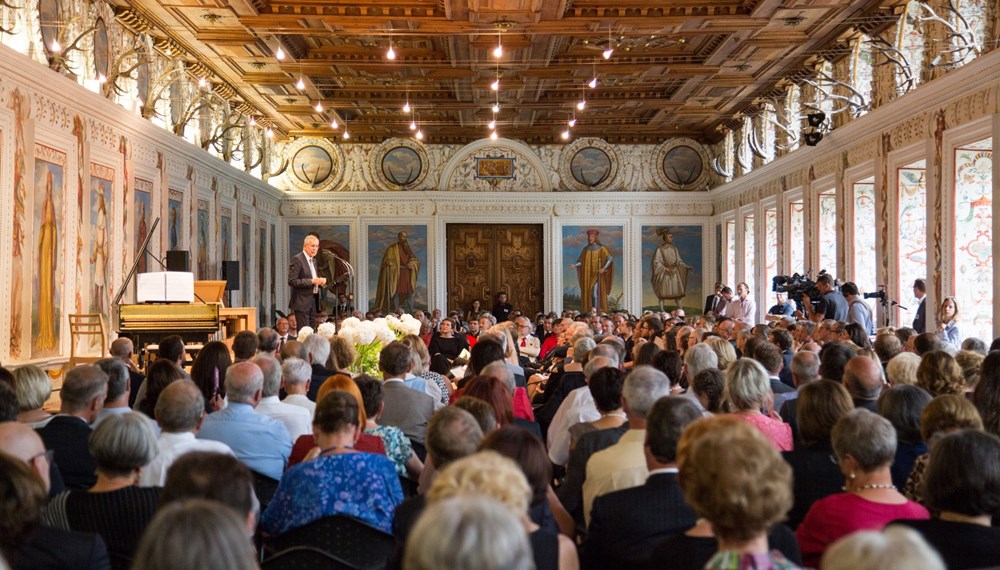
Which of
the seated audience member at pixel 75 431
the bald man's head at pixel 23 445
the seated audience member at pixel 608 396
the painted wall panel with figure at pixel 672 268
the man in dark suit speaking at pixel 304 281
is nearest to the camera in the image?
the bald man's head at pixel 23 445

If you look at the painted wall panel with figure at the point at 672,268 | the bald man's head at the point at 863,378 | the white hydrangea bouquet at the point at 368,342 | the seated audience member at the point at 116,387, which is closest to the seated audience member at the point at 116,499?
the seated audience member at the point at 116,387

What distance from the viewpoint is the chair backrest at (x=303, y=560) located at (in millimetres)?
3911

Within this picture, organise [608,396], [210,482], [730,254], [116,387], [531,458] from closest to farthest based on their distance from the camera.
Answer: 1. [210,482]
2. [531,458]
3. [608,396]
4. [116,387]
5. [730,254]

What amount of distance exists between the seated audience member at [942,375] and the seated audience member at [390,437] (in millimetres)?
3194

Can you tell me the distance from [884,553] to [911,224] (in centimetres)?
1606

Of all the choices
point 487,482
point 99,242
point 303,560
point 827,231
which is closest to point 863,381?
point 303,560

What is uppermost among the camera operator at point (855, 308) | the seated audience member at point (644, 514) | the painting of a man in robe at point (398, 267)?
the painting of a man in robe at point (398, 267)

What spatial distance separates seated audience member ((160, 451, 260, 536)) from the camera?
316 centimetres

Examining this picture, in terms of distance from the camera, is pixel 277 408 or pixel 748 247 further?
pixel 748 247

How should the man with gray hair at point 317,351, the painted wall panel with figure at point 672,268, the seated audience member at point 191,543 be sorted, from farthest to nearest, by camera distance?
the painted wall panel with figure at point 672,268
the man with gray hair at point 317,351
the seated audience member at point 191,543

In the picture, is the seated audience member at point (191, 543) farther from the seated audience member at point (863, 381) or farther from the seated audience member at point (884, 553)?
the seated audience member at point (863, 381)

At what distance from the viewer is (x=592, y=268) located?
29.2m

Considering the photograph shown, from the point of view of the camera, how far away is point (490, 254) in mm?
29562

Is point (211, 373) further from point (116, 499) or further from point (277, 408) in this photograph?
point (116, 499)
